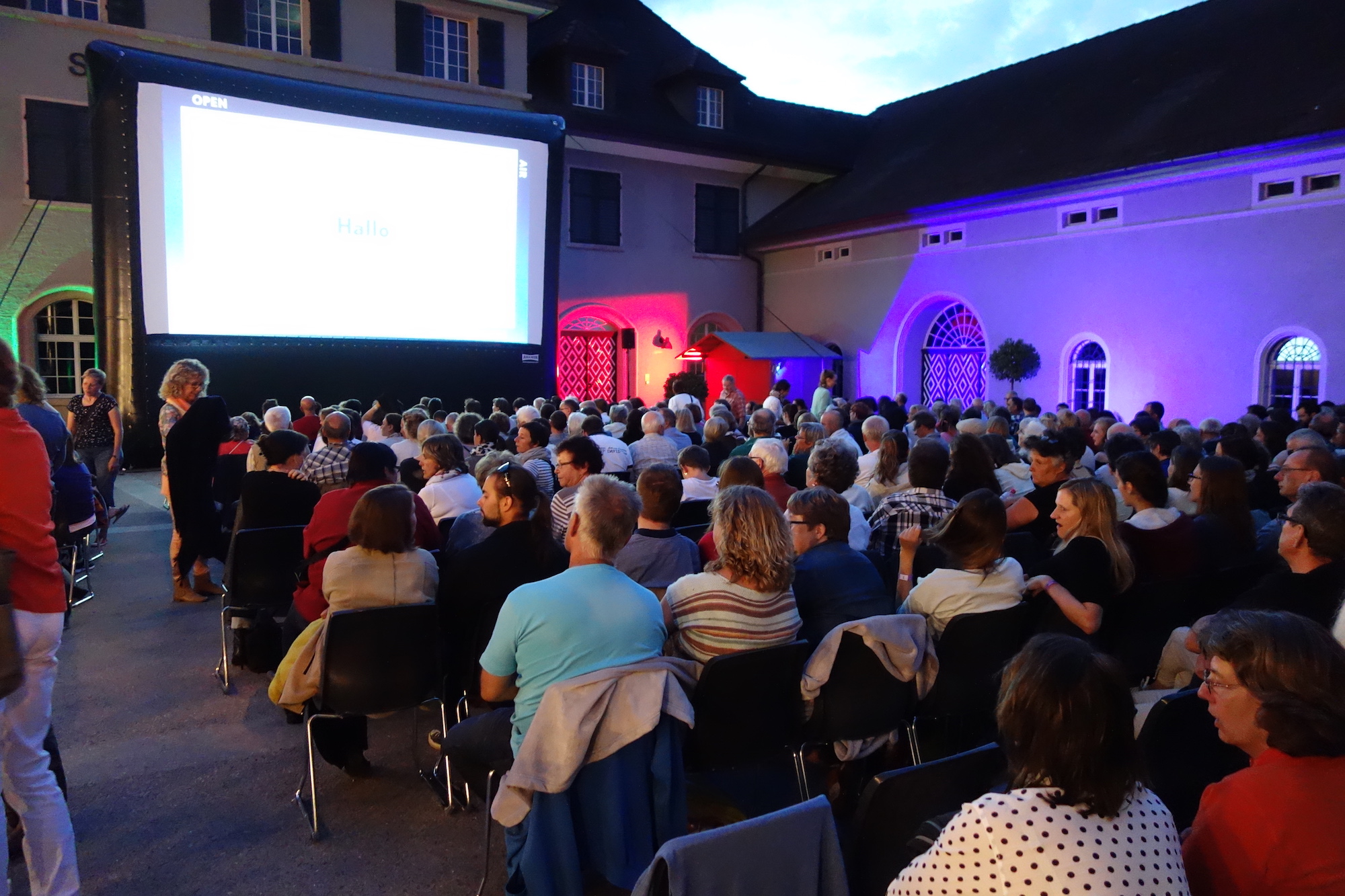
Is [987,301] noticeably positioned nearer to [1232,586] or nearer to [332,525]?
[1232,586]

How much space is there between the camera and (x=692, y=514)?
5363 mm

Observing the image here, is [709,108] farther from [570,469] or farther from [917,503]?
[917,503]

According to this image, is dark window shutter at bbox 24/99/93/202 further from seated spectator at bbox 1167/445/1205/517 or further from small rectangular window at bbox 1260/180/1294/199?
small rectangular window at bbox 1260/180/1294/199

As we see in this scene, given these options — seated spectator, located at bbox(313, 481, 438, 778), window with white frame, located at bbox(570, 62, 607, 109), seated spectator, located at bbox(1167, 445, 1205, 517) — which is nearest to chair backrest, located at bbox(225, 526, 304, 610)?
seated spectator, located at bbox(313, 481, 438, 778)

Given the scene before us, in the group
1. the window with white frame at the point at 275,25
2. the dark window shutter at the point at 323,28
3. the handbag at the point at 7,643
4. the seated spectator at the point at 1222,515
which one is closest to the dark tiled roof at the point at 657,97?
the dark window shutter at the point at 323,28

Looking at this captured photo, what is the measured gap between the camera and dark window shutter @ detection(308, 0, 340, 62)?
14320 millimetres

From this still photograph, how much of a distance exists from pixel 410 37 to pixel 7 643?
15347 millimetres

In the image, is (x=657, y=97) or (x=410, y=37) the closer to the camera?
(x=410, y=37)

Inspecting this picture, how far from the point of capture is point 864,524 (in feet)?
14.8

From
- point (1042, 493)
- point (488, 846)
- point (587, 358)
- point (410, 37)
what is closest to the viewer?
point (488, 846)

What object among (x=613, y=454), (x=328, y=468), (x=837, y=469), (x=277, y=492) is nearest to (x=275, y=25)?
(x=613, y=454)

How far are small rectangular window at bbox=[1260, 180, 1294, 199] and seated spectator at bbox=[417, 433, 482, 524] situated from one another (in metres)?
11.9

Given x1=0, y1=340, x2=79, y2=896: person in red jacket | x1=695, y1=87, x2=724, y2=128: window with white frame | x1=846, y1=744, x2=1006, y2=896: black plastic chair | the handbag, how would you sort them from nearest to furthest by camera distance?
x1=846, y1=744, x2=1006, y2=896: black plastic chair
the handbag
x1=0, y1=340, x2=79, y2=896: person in red jacket
x1=695, y1=87, x2=724, y2=128: window with white frame

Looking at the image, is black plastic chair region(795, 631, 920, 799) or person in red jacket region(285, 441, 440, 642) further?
person in red jacket region(285, 441, 440, 642)
